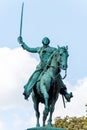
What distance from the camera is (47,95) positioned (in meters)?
24.2

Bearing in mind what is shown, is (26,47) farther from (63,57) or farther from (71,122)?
(71,122)

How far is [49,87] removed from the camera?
2442 cm

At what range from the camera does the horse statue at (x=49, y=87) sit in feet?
79.1

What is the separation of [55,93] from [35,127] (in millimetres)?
1476

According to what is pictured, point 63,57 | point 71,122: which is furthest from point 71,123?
point 63,57

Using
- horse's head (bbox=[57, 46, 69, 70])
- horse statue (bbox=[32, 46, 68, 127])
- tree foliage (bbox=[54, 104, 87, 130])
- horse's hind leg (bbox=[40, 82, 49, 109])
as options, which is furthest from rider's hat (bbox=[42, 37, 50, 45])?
tree foliage (bbox=[54, 104, 87, 130])

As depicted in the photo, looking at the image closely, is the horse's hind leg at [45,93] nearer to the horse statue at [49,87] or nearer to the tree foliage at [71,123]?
the horse statue at [49,87]

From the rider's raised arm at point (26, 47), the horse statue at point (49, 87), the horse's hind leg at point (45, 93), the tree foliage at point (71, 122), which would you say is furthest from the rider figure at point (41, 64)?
the tree foliage at point (71, 122)

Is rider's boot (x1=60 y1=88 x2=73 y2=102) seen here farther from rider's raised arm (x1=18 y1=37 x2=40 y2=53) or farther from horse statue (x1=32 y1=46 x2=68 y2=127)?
rider's raised arm (x1=18 y1=37 x2=40 y2=53)

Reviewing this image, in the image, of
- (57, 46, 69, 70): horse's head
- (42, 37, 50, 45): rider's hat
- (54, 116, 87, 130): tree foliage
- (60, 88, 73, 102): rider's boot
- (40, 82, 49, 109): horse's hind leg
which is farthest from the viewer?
(54, 116, 87, 130): tree foliage

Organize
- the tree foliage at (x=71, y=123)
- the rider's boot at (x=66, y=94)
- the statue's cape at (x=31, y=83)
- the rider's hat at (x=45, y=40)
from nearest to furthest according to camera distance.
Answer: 1. the statue's cape at (x=31, y=83)
2. the rider's hat at (x=45, y=40)
3. the rider's boot at (x=66, y=94)
4. the tree foliage at (x=71, y=123)

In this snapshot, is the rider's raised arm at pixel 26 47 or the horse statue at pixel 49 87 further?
the rider's raised arm at pixel 26 47

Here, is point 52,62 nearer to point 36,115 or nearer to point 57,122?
point 36,115

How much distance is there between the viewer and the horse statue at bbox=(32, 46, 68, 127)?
949 inches
